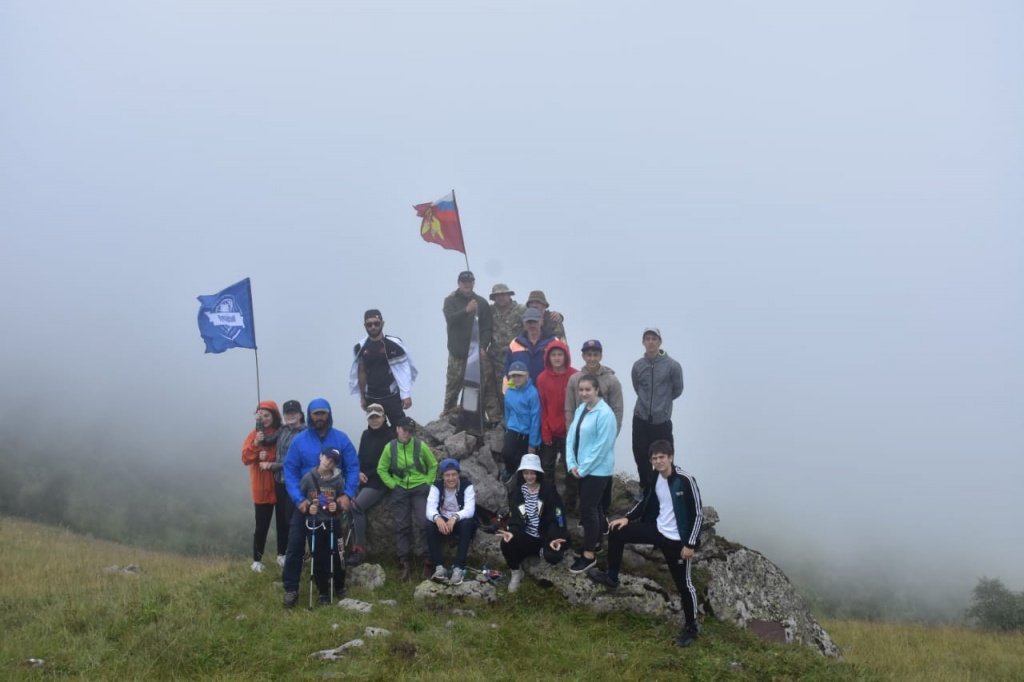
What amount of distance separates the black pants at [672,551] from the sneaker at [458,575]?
2675 mm

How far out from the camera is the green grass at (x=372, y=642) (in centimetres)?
923

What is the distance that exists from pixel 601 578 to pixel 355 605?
3960 millimetres

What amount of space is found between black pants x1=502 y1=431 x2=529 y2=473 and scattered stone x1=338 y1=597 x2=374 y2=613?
3565 millimetres

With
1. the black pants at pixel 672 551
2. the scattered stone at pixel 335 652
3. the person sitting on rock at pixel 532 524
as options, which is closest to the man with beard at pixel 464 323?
the person sitting on rock at pixel 532 524

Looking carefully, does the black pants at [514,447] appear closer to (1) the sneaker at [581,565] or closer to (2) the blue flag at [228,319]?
(1) the sneaker at [581,565]

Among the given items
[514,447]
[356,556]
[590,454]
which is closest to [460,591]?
[356,556]

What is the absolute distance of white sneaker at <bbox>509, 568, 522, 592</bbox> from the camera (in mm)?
11529

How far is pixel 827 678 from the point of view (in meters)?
9.33

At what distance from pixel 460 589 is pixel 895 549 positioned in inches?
6758

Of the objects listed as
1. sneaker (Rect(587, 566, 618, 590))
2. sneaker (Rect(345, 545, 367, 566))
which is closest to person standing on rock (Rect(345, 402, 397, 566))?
sneaker (Rect(345, 545, 367, 566))

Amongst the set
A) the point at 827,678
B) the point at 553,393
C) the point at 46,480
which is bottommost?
the point at 46,480

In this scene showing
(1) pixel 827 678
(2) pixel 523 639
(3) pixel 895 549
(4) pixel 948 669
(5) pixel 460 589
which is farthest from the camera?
(3) pixel 895 549

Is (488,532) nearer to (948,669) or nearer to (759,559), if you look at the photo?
(759,559)

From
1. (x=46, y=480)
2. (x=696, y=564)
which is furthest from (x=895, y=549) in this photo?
(x=696, y=564)
